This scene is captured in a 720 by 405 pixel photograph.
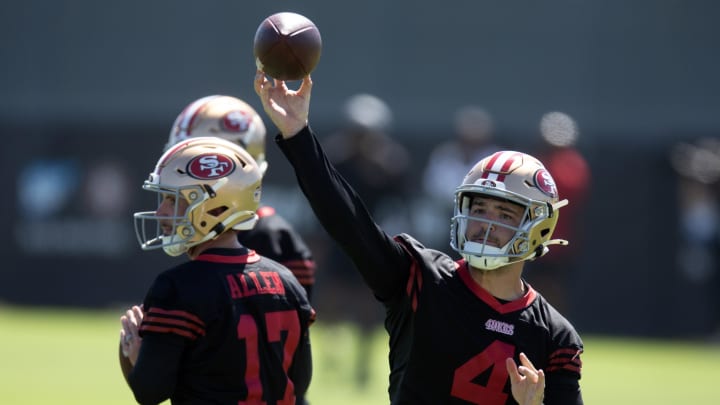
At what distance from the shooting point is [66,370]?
36.3 feet

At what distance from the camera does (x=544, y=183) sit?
5.04 meters

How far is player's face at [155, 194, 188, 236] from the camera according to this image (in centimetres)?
505

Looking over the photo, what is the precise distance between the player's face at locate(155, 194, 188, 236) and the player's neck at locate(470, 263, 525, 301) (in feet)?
4.23

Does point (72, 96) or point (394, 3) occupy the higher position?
point (394, 3)

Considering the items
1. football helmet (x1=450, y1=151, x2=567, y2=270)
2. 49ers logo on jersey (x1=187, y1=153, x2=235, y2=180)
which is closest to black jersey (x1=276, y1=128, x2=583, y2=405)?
football helmet (x1=450, y1=151, x2=567, y2=270)

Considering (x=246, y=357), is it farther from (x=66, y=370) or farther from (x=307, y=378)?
(x=66, y=370)

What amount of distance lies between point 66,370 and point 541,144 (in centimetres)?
555

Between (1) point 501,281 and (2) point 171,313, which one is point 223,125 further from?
(1) point 501,281

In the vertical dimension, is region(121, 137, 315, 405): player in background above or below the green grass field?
above

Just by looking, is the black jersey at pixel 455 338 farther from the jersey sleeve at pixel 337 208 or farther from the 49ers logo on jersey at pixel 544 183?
the 49ers logo on jersey at pixel 544 183

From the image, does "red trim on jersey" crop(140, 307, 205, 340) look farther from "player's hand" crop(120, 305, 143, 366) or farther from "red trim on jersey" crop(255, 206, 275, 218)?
"red trim on jersey" crop(255, 206, 275, 218)

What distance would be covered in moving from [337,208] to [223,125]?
2.23 metres

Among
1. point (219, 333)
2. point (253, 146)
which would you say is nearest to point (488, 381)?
point (219, 333)

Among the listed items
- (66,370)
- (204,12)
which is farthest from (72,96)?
(66,370)
